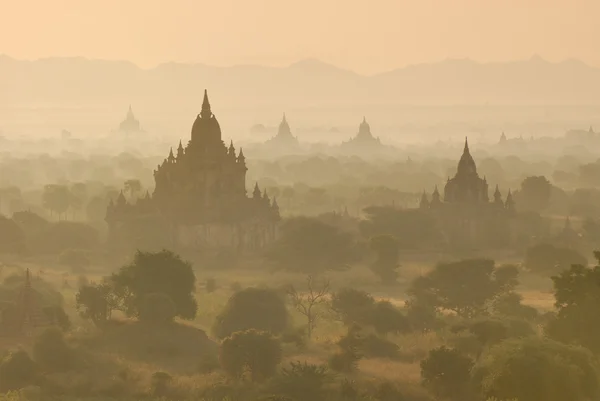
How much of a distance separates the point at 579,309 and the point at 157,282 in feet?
75.5

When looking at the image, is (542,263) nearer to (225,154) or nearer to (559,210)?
(225,154)

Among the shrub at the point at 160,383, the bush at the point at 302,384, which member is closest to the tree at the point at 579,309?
the bush at the point at 302,384

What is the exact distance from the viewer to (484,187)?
102 m

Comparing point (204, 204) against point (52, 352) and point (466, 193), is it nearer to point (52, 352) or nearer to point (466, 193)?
point (466, 193)

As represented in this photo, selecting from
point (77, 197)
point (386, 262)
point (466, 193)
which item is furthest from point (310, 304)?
point (77, 197)

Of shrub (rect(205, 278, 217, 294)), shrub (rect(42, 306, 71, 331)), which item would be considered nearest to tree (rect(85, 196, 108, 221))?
shrub (rect(205, 278, 217, 294))

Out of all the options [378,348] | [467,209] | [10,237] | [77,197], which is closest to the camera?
[378,348]

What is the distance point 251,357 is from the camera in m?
45.6

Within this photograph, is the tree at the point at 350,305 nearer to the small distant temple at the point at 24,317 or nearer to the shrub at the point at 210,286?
the shrub at the point at 210,286

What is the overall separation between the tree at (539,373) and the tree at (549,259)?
38.1 m

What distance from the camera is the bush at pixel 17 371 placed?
4488 cm

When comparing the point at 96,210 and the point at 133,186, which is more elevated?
the point at 133,186

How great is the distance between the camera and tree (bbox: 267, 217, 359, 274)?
80312mm

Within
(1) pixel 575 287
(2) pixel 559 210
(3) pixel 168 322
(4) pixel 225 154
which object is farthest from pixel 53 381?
(2) pixel 559 210
